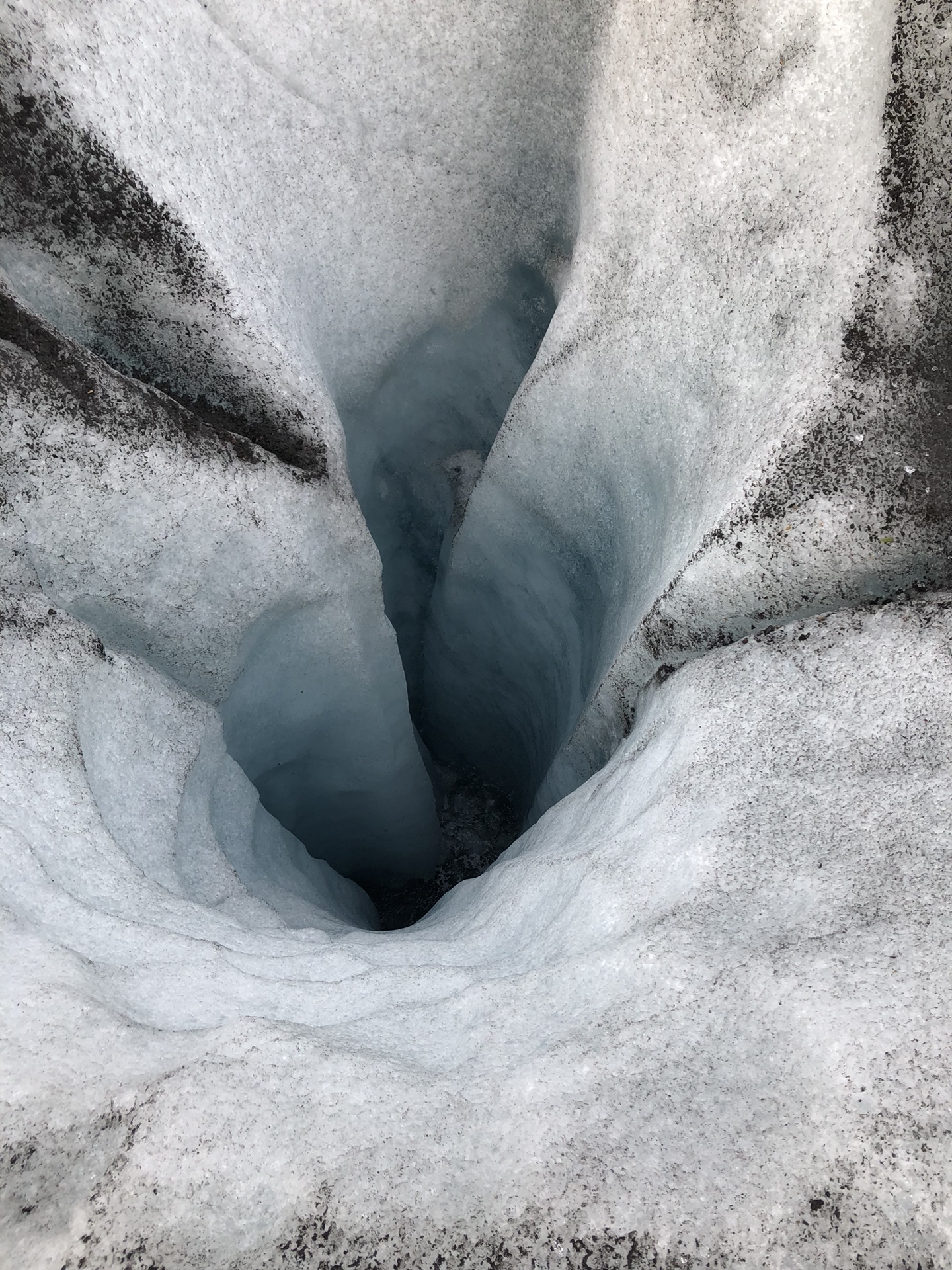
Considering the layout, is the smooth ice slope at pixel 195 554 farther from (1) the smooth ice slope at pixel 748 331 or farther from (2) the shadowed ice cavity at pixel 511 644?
(1) the smooth ice slope at pixel 748 331

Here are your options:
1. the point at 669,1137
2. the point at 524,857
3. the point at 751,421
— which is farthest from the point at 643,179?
the point at 669,1137

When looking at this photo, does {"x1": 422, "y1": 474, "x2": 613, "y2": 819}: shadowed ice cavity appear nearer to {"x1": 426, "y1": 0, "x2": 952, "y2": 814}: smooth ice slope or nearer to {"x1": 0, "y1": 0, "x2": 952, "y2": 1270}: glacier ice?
{"x1": 0, "y1": 0, "x2": 952, "y2": 1270}: glacier ice

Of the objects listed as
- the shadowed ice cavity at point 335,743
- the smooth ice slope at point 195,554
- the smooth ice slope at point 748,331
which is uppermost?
the smooth ice slope at point 748,331

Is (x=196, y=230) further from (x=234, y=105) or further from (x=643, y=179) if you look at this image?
(x=643, y=179)

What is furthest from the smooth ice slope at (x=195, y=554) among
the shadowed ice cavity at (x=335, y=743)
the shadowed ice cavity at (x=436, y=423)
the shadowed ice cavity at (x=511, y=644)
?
the shadowed ice cavity at (x=436, y=423)

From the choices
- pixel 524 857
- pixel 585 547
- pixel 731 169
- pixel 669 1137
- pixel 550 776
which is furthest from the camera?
pixel 550 776

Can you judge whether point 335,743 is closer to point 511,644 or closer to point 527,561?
point 511,644
